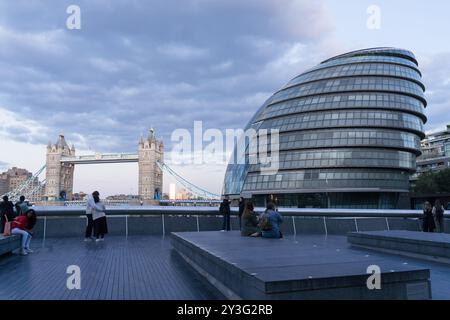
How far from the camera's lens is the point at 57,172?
440 ft

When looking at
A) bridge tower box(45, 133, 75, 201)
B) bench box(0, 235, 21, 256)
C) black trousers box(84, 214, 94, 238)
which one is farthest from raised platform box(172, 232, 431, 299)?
bridge tower box(45, 133, 75, 201)

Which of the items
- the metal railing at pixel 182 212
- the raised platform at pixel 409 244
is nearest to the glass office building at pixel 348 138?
the metal railing at pixel 182 212

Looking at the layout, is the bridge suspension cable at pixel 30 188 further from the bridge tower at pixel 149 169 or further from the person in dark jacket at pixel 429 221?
the person in dark jacket at pixel 429 221

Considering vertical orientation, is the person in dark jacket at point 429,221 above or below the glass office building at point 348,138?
below

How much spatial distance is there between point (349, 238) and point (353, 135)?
134ft

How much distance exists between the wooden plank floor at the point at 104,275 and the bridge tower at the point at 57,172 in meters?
127

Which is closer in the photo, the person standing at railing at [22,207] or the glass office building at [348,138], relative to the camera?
the person standing at railing at [22,207]

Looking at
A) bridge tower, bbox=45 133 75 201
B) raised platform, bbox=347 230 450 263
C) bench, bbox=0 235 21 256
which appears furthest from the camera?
bridge tower, bbox=45 133 75 201

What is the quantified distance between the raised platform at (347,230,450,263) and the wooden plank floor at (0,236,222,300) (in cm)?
635

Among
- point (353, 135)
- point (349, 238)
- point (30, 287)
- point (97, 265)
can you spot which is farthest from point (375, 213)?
point (353, 135)

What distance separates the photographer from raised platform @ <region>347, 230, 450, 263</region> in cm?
965

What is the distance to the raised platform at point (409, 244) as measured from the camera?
380 inches

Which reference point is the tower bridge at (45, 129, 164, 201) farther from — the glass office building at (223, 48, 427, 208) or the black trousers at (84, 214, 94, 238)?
the black trousers at (84, 214, 94, 238)
